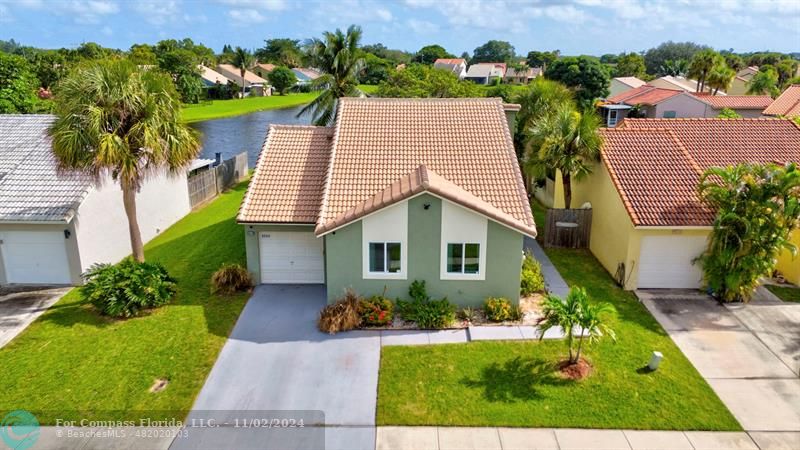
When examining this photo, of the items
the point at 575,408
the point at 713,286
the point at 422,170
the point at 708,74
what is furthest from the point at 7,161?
the point at 708,74

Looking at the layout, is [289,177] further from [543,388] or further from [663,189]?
[663,189]

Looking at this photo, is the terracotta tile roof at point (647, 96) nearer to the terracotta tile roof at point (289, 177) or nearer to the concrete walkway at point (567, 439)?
the terracotta tile roof at point (289, 177)

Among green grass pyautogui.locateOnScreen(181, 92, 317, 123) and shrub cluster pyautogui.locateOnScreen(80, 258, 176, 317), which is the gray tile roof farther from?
green grass pyautogui.locateOnScreen(181, 92, 317, 123)

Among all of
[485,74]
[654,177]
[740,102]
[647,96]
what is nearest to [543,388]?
[654,177]

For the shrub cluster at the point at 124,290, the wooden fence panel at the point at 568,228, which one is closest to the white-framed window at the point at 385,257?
the shrub cluster at the point at 124,290

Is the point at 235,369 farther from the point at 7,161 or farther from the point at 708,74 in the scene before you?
the point at 708,74

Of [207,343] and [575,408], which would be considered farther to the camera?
[207,343]
